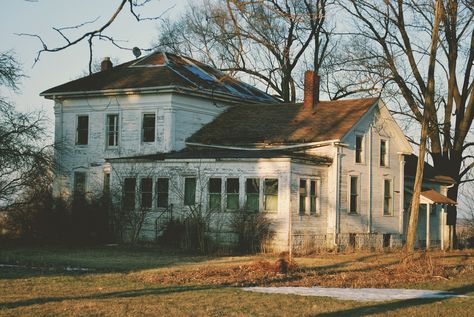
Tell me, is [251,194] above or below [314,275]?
above

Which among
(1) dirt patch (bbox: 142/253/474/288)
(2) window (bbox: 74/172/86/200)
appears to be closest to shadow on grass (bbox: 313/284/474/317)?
(1) dirt patch (bbox: 142/253/474/288)

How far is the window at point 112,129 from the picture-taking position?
38.6 meters

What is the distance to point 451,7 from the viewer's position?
3625cm

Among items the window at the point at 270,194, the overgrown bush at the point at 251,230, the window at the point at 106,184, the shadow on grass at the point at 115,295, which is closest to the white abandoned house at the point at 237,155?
the window at the point at 270,194

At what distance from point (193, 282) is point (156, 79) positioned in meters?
20.6

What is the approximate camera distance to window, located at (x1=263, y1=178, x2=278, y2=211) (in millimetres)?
31891

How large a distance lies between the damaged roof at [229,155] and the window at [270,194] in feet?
3.47

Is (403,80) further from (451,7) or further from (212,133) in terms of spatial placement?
(212,133)

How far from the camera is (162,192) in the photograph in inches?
1353

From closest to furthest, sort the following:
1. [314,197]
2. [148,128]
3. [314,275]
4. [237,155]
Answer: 1. [314,275]
2. [237,155]
3. [314,197]
4. [148,128]

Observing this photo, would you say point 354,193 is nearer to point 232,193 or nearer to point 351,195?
point 351,195

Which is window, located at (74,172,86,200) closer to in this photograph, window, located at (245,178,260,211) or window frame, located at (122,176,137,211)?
window frame, located at (122,176,137,211)

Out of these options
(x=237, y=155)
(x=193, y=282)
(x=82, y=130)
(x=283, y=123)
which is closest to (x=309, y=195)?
(x=237, y=155)

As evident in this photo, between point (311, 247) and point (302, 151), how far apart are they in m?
4.64
